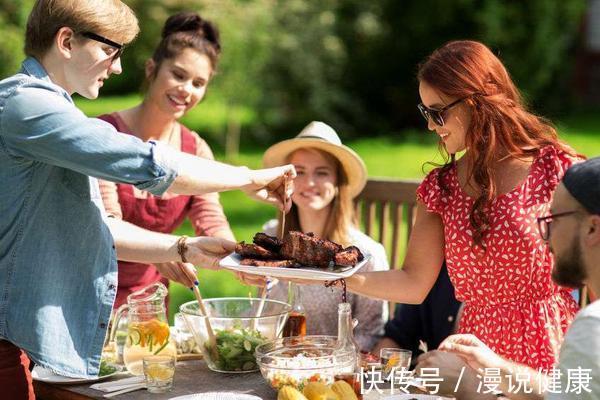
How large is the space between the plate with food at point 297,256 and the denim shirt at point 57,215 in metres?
0.48

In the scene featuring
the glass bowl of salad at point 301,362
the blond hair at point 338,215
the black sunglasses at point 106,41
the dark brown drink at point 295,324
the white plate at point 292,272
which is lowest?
the glass bowl of salad at point 301,362

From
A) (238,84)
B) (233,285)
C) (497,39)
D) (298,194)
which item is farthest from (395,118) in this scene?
(298,194)

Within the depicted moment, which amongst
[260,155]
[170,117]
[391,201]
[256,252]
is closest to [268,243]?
[256,252]

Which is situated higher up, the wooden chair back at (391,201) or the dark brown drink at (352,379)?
the wooden chair back at (391,201)

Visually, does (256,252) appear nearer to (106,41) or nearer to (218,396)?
(218,396)

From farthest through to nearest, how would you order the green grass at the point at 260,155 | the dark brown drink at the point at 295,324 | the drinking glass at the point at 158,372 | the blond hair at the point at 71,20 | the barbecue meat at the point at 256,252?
the green grass at the point at 260,155 → the dark brown drink at the point at 295,324 → the barbecue meat at the point at 256,252 → the drinking glass at the point at 158,372 → the blond hair at the point at 71,20

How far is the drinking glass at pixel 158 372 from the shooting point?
3035 millimetres

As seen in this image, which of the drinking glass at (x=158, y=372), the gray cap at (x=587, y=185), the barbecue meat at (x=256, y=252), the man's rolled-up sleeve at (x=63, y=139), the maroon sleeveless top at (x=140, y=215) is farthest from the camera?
the maroon sleeveless top at (x=140, y=215)

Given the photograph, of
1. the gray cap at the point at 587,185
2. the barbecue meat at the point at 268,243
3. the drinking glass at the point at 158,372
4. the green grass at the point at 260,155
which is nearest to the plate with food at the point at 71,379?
the drinking glass at the point at 158,372

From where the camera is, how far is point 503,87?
3375mm

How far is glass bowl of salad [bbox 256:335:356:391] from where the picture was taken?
2.92 m

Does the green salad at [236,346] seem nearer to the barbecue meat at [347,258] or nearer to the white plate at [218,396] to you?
the white plate at [218,396]

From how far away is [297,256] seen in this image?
3.12m

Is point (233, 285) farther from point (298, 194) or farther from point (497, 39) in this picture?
point (497, 39)
